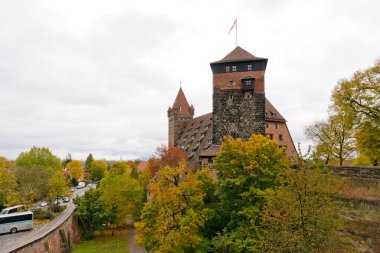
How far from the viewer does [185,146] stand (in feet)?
148

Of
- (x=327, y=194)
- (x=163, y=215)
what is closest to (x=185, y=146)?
(x=163, y=215)

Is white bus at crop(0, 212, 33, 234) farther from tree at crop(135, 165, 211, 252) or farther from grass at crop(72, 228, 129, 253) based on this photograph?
tree at crop(135, 165, 211, 252)

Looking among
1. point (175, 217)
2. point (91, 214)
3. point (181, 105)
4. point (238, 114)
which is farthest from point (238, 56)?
point (91, 214)

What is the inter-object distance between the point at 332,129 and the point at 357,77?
9091 millimetres

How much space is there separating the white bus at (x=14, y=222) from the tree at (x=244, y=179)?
2141 centimetres

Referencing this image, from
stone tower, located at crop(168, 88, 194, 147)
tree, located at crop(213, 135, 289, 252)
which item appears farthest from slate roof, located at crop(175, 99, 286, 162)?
tree, located at crop(213, 135, 289, 252)

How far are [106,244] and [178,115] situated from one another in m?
27.9

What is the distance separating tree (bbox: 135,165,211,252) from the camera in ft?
61.6

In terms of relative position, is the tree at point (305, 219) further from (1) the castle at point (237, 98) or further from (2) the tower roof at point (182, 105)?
(2) the tower roof at point (182, 105)

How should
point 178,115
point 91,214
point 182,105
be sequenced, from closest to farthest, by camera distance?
1. point 91,214
2. point 178,115
3. point 182,105

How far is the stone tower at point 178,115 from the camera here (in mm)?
54453

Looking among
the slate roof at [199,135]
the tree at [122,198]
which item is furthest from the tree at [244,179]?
the tree at [122,198]

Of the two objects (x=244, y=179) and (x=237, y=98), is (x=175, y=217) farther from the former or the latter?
(x=237, y=98)

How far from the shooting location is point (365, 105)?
23.7m
